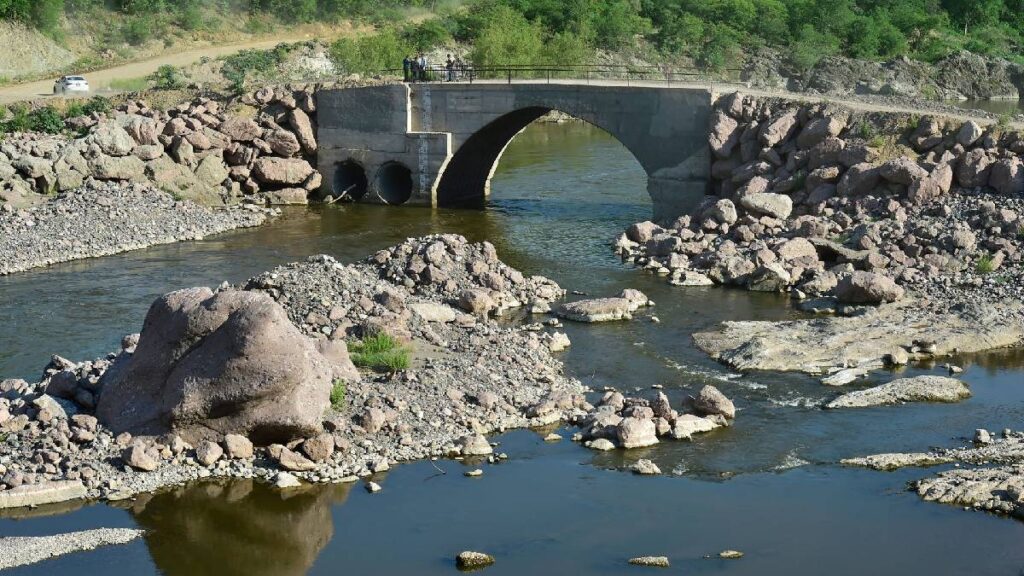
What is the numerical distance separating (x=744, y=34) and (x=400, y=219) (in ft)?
162

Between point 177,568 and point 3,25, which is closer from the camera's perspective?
point 177,568

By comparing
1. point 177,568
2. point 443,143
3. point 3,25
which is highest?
Answer: point 3,25

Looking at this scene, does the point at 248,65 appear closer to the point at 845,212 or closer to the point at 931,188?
the point at 845,212

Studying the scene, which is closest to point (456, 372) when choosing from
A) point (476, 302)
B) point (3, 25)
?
point (476, 302)

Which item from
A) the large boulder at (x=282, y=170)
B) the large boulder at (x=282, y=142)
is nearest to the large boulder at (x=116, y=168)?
the large boulder at (x=282, y=170)

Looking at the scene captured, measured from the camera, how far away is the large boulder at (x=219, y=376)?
23.0 metres

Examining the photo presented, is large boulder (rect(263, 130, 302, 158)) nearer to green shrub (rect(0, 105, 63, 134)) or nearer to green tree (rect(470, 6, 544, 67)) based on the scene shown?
green shrub (rect(0, 105, 63, 134))

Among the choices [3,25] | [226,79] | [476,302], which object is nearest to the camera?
[476,302]

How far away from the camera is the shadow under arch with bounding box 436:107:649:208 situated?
51.5 metres

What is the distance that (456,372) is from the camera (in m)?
27.1

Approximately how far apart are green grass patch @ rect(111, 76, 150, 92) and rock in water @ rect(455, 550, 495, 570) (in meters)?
40.7

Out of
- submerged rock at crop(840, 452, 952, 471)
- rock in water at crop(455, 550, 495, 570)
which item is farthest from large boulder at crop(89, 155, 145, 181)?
submerged rock at crop(840, 452, 952, 471)

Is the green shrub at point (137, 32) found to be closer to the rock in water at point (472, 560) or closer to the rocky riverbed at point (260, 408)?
the rocky riverbed at point (260, 408)

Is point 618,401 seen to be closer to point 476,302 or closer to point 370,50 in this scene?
point 476,302
